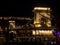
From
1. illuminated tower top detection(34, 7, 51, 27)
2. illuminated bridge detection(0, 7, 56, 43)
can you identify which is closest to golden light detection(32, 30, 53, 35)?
illuminated bridge detection(0, 7, 56, 43)

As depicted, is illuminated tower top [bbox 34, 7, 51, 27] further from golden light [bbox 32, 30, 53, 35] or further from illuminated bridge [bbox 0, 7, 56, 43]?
golden light [bbox 32, 30, 53, 35]

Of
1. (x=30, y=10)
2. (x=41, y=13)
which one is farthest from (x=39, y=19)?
(x=30, y=10)

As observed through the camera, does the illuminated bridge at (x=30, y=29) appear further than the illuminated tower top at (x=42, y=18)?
No

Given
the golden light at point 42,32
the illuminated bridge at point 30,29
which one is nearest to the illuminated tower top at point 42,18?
the illuminated bridge at point 30,29

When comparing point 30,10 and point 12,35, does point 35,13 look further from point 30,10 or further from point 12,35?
point 12,35

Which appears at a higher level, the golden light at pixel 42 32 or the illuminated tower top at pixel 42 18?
the illuminated tower top at pixel 42 18

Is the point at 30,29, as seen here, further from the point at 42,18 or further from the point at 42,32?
the point at 42,18

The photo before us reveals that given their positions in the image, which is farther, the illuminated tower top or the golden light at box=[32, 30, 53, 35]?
the illuminated tower top

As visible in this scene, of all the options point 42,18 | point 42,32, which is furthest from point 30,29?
point 42,18

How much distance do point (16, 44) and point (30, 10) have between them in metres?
0.71

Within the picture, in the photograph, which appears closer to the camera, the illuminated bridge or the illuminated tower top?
the illuminated bridge

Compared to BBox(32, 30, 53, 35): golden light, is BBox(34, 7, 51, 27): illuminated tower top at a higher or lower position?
higher

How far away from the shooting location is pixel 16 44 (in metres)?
2.39

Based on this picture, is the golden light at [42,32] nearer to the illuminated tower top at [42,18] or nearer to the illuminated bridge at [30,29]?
the illuminated bridge at [30,29]
